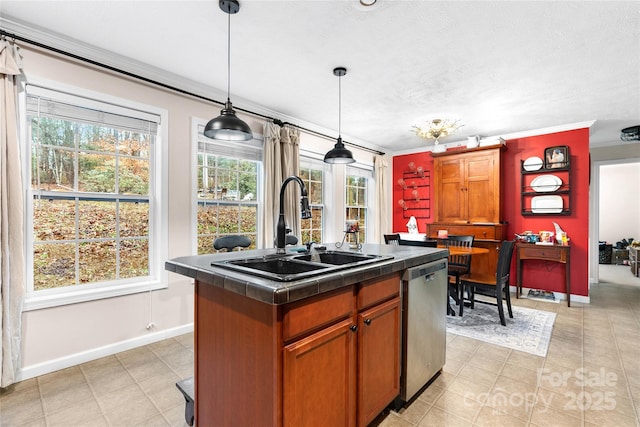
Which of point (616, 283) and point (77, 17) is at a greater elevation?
point (77, 17)

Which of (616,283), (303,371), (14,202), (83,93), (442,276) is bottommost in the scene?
(616,283)

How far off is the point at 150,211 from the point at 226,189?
0.89 m

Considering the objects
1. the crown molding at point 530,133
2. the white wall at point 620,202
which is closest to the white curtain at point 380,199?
the crown molding at point 530,133

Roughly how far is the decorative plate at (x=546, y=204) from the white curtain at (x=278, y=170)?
12.5 feet

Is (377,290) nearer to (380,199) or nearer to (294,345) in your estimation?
(294,345)

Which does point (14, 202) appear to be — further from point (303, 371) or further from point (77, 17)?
point (303, 371)

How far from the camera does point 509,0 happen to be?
1.93 meters

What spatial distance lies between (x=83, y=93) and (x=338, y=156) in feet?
Answer: 7.49

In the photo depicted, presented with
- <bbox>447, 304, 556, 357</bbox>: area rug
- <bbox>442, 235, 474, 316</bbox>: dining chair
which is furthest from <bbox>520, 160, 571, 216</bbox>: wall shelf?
<bbox>447, 304, 556, 357</bbox>: area rug

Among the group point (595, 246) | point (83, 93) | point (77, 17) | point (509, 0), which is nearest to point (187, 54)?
point (77, 17)

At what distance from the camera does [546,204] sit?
15.3 ft

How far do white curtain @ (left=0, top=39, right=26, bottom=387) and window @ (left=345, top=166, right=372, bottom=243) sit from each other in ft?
14.0

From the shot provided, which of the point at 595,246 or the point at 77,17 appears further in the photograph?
the point at 595,246

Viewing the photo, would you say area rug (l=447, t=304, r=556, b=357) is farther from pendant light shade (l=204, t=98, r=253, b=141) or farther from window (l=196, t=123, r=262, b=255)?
pendant light shade (l=204, t=98, r=253, b=141)
